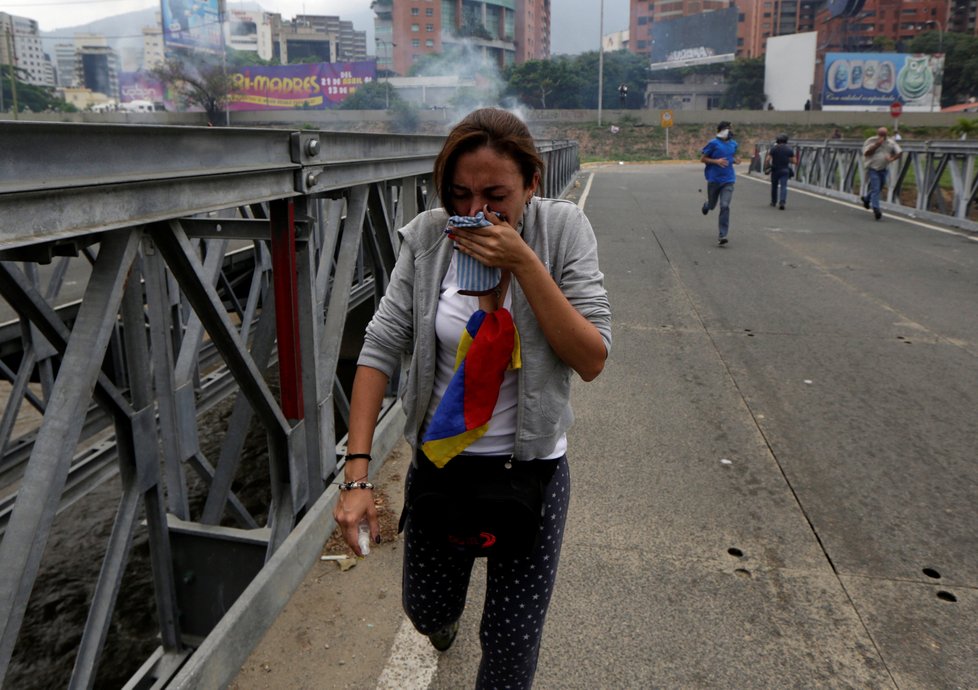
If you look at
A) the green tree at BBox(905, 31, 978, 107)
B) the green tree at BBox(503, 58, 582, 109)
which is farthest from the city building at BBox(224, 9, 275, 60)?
the green tree at BBox(905, 31, 978, 107)

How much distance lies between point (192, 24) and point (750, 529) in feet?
370

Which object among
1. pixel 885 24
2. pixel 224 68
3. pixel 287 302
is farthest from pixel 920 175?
pixel 885 24

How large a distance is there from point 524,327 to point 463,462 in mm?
378

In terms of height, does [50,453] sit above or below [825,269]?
above

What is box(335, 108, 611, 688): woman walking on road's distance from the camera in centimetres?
189

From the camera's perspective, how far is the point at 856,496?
416 cm

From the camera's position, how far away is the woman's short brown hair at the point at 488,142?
6.17 feet

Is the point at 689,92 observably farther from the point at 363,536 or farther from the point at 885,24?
the point at 363,536

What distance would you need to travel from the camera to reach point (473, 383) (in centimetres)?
193

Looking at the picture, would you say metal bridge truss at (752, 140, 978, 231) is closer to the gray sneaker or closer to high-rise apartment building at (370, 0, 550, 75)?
the gray sneaker

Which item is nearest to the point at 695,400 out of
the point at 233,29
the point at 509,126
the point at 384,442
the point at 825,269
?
the point at 384,442

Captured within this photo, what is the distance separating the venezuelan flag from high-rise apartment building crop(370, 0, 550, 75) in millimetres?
121900

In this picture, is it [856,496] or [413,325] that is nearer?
[413,325]

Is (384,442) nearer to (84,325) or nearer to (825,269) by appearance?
(84,325)
